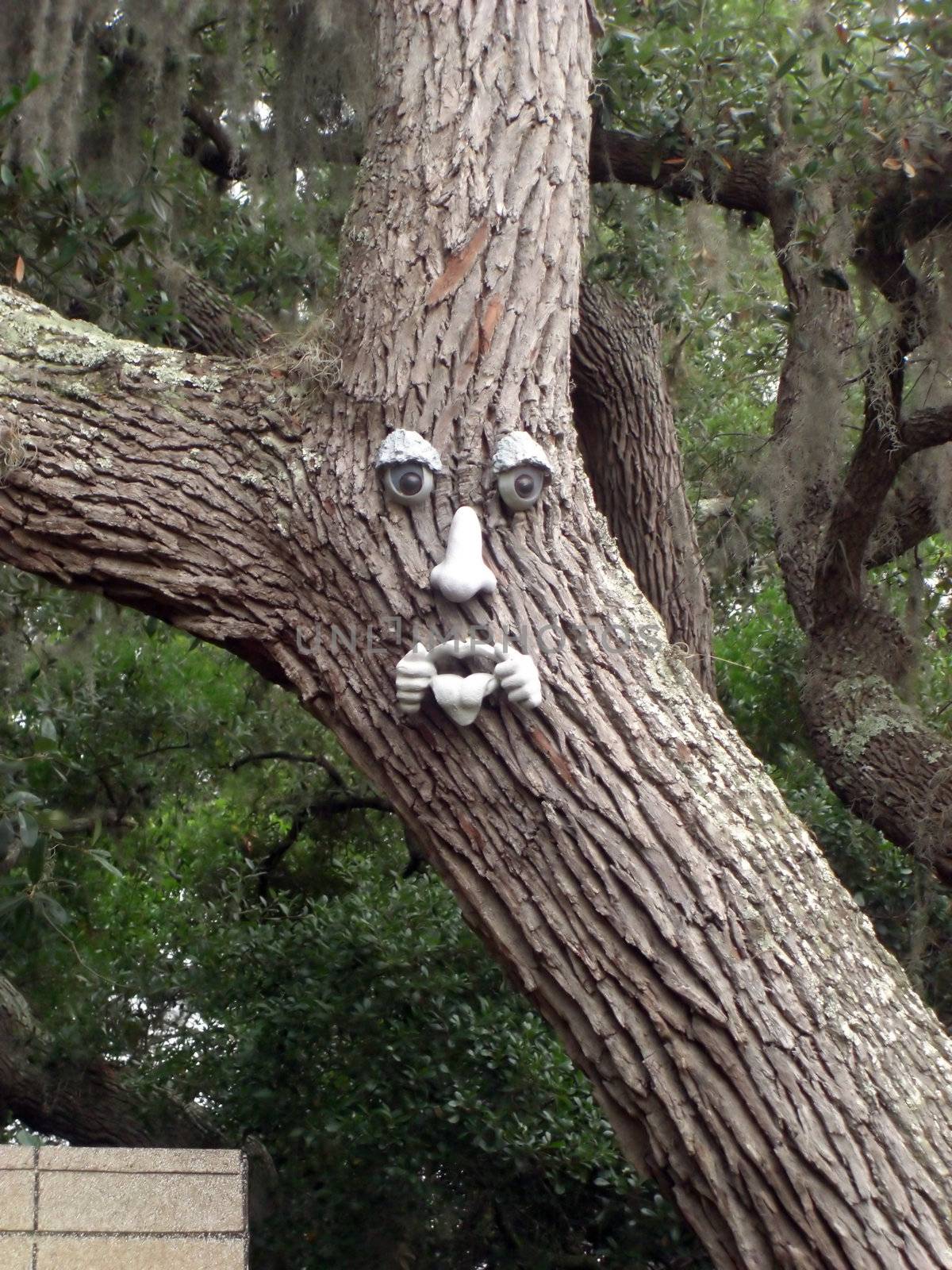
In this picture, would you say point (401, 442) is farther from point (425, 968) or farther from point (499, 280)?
point (425, 968)

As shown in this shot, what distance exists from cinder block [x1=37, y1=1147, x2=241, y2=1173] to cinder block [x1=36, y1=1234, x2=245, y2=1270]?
0.12m

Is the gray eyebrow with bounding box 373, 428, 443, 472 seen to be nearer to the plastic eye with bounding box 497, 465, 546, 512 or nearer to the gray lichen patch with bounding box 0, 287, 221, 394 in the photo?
the plastic eye with bounding box 497, 465, 546, 512

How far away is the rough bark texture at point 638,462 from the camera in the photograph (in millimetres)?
4797

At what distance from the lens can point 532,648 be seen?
2396 millimetres

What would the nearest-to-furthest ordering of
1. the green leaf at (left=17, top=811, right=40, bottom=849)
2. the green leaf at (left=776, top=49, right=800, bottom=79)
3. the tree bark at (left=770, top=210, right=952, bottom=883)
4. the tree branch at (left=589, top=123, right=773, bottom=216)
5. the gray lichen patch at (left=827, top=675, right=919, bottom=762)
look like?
the green leaf at (left=17, top=811, right=40, bottom=849) < the green leaf at (left=776, top=49, right=800, bottom=79) < the tree bark at (left=770, top=210, right=952, bottom=883) < the gray lichen patch at (left=827, top=675, right=919, bottom=762) < the tree branch at (left=589, top=123, right=773, bottom=216)

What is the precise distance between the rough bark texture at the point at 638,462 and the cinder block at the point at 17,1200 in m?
2.71

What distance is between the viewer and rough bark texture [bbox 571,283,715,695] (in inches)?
189

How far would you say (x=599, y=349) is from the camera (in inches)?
194

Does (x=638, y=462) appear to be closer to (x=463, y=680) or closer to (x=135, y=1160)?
(x=463, y=680)

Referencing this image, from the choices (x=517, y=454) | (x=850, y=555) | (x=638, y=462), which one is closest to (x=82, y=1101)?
(x=638, y=462)

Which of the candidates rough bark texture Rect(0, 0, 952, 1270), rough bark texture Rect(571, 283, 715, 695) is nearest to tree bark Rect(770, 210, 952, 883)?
rough bark texture Rect(571, 283, 715, 695)

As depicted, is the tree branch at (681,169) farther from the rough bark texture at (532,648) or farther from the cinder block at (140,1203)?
the cinder block at (140,1203)

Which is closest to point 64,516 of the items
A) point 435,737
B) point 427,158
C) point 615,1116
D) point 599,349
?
point 435,737

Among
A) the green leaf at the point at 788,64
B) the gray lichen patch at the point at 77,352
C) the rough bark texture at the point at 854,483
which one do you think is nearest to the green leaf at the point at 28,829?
the gray lichen patch at the point at 77,352
